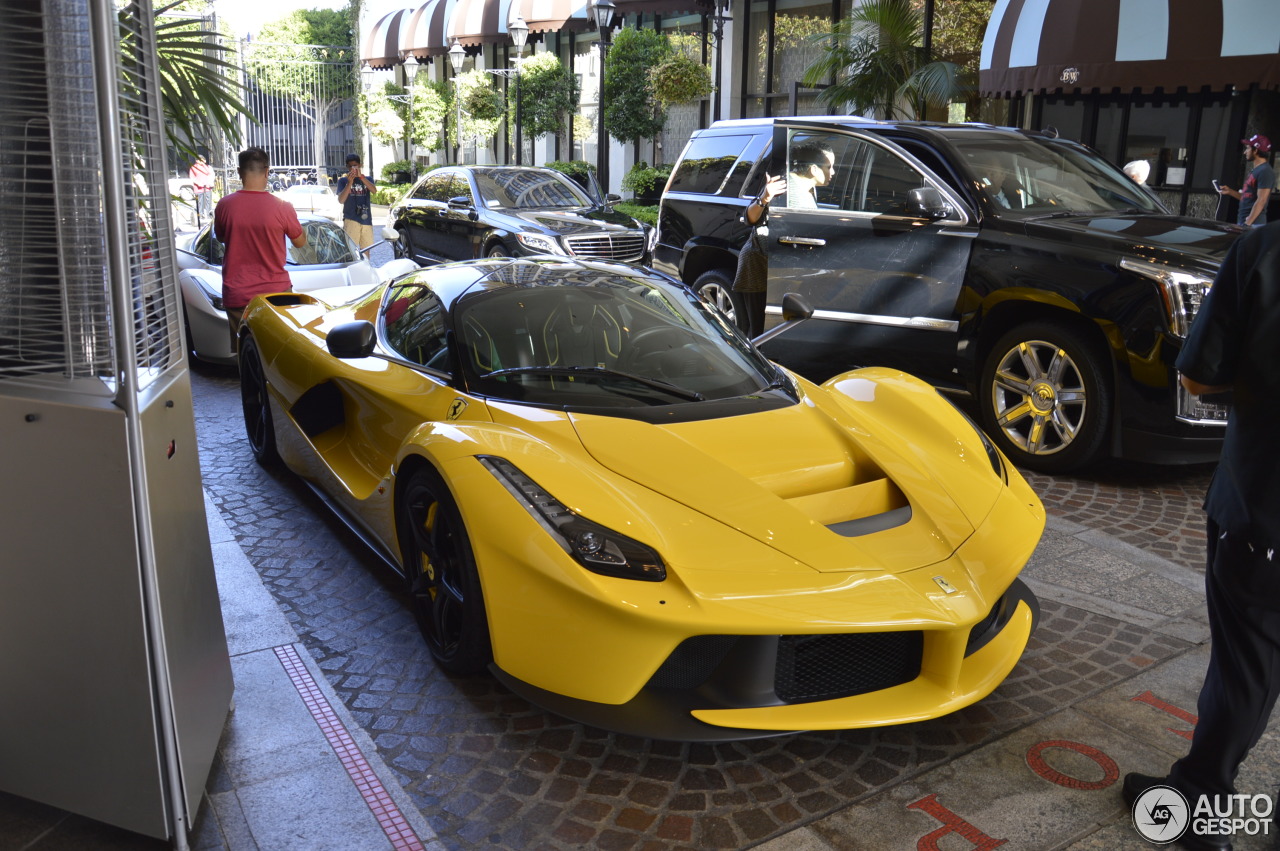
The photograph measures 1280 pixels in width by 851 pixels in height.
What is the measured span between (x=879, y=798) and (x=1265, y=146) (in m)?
11.0

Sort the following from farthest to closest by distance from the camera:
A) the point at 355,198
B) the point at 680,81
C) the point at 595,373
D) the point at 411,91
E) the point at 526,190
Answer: the point at 411,91 → the point at 680,81 → the point at 355,198 → the point at 526,190 → the point at 595,373

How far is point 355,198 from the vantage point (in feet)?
46.0

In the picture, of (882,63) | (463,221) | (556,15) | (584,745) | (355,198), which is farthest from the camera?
(556,15)

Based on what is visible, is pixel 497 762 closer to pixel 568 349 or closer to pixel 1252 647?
pixel 568 349

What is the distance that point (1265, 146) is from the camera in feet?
37.1

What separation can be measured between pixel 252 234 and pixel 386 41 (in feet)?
107

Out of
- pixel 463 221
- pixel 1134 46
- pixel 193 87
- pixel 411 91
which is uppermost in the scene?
pixel 411 91

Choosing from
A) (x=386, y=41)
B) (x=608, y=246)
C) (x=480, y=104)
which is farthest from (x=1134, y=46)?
(x=386, y=41)

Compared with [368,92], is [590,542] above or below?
below

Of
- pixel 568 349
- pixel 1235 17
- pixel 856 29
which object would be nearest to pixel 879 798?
pixel 568 349

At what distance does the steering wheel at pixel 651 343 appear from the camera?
4.16 meters

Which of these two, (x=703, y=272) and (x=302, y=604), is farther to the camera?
(x=703, y=272)

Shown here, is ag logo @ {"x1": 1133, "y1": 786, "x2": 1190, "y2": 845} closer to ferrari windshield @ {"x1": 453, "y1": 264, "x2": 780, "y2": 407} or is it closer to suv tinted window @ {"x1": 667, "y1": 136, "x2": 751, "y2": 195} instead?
ferrari windshield @ {"x1": 453, "y1": 264, "x2": 780, "y2": 407}

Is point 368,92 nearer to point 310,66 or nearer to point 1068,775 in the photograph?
point 310,66
